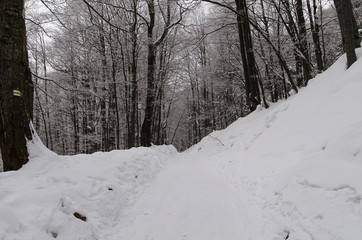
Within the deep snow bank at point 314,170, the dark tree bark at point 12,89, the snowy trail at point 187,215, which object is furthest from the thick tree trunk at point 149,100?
the dark tree bark at point 12,89

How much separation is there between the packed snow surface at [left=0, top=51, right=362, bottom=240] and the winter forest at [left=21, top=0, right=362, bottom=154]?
4.01 m

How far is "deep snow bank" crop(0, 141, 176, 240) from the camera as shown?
7.85 ft

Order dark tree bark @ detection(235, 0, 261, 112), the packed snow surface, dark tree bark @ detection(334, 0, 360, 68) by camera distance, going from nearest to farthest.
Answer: the packed snow surface, dark tree bark @ detection(334, 0, 360, 68), dark tree bark @ detection(235, 0, 261, 112)

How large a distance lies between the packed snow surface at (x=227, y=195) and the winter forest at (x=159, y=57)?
158 inches

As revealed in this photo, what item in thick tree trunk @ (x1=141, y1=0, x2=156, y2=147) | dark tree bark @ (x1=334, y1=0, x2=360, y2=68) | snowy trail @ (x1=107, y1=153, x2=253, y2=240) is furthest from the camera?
thick tree trunk @ (x1=141, y1=0, x2=156, y2=147)

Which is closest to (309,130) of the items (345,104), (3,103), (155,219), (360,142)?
(345,104)

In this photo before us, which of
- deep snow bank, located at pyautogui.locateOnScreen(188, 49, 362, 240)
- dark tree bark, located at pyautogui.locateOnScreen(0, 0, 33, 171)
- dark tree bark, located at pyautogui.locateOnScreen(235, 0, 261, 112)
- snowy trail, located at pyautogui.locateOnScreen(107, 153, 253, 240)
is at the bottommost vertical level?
snowy trail, located at pyautogui.locateOnScreen(107, 153, 253, 240)

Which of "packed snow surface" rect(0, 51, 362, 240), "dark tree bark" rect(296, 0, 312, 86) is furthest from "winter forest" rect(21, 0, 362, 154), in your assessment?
"packed snow surface" rect(0, 51, 362, 240)

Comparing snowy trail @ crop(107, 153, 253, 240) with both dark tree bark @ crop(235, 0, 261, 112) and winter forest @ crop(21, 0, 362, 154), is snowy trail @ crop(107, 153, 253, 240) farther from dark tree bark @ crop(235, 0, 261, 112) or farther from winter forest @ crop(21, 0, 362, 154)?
dark tree bark @ crop(235, 0, 261, 112)

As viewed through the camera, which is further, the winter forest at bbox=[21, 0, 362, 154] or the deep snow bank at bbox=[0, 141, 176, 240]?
the winter forest at bbox=[21, 0, 362, 154]

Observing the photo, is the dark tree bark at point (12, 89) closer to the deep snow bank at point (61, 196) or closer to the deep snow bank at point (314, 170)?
the deep snow bank at point (61, 196)

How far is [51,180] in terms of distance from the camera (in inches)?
135

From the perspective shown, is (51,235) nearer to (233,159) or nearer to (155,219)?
(155,219)

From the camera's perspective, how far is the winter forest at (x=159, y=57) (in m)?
10.1
